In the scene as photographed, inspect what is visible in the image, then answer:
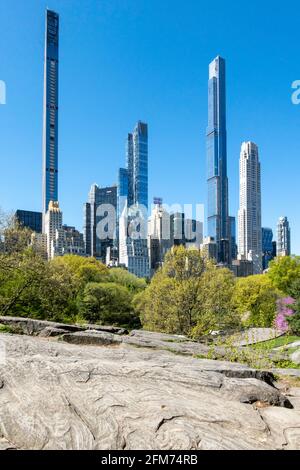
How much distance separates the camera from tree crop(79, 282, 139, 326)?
Answer: 44.7 m

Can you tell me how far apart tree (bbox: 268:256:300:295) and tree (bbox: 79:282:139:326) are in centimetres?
1815

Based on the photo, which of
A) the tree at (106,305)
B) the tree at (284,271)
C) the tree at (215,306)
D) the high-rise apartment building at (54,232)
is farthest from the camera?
the high-rise apartment building at (54,232)

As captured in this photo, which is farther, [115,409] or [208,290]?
[208,290]

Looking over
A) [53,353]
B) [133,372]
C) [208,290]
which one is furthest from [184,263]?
[133,372]

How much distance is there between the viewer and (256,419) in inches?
246

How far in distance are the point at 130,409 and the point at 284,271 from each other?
48144 millimetres

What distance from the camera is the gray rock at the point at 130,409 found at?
221 inches

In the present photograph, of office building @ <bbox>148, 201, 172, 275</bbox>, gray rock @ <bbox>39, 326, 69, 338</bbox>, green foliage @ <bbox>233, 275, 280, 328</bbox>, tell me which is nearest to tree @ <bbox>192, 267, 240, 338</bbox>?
gray rock @ <bbox>39, 326, 69, 338</bbox>

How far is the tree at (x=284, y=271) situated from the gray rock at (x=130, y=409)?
44.8 meters

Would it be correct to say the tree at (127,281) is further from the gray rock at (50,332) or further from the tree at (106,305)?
the gray rock at (50,332)

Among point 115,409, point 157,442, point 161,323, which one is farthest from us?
point 161,323

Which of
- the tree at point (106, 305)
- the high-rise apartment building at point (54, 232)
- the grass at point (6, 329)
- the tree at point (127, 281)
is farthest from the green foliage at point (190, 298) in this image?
the high-rise apartment building at point (54, 232)
